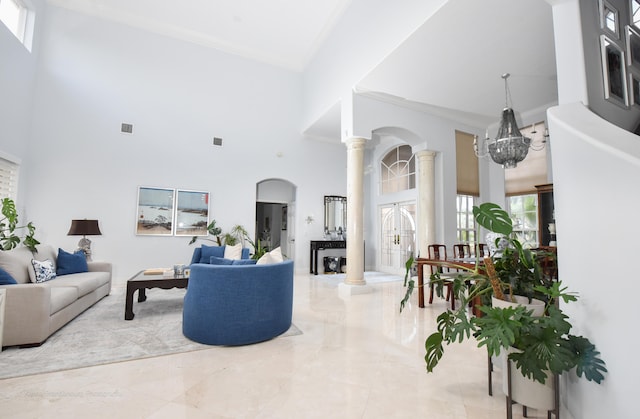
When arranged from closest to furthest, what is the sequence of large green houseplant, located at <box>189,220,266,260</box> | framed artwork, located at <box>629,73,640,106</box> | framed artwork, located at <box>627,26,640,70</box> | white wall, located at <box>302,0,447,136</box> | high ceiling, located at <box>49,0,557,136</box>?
framed artwork, located at <box>629,73,640,106</box> → framed artwork, located at <box>627,26,640,70</box> → high ceiling, located at <box>49,0,557,136</box> → white wall, located at <box>302,0,447,136</box> → large green houseplant, located at <box>189,220,266,260</box>

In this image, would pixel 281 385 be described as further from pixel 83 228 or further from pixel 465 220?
pixel 465 220

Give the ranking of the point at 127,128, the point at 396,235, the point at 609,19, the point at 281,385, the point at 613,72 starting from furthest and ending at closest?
the point at 396,235 < the point at 127,128 < the point at 609,19 < the point at 613,72 < the point at 281,385

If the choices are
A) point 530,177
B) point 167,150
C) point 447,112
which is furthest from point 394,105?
point 167,150

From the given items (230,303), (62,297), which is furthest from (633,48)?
(62,297)

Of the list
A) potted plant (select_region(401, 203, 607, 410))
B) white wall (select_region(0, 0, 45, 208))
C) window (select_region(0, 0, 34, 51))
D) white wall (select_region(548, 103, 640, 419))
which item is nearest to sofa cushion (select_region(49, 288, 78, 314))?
white wall (select_region(0, 0, 45, 208))

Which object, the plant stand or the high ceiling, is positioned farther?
the high ceiling

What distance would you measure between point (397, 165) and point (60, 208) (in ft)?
24.7

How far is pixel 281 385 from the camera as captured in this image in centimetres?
213

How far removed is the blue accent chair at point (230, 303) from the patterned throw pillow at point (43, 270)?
2179 mm

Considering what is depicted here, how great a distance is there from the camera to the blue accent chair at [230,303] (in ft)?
9.10

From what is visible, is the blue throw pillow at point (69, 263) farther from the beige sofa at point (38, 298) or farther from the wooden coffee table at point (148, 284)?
the wooden coffee table at point (148, 284)

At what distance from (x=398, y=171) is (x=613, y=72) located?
5.86m

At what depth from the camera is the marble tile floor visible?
5.97ft

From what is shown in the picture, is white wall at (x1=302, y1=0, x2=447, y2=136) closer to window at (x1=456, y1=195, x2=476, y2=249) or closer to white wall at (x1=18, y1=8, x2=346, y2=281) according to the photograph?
white wall at (x1=18, y1=8, x2=346, y2=281)
